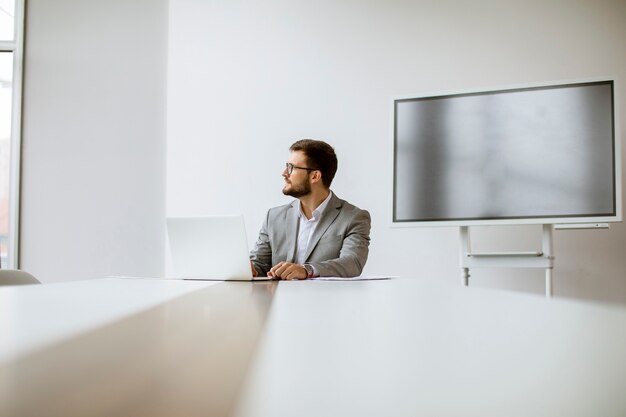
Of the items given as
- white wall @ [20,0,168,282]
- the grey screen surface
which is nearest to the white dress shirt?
the grey screen surface

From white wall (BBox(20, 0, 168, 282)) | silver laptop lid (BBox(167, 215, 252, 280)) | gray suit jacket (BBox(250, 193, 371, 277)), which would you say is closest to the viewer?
silver laptop lid (BBox(167, 215, 252, 280))

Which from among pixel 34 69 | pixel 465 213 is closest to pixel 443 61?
pixel 465 213

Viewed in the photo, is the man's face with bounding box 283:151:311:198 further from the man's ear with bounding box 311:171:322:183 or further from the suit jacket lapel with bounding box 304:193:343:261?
the suit jacket lapel with bounding box 304:193:343:261

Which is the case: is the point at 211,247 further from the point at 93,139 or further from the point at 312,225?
the point at 93,139

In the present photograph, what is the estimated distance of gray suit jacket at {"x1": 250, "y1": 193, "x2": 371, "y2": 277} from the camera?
2.91 m

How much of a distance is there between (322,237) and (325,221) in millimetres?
101

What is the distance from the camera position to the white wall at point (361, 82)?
4113 millimetres

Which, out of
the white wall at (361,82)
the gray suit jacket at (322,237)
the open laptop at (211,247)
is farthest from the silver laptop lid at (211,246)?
the white wall at (361,82)

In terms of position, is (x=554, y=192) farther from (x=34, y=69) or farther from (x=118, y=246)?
(x=34, y=69)

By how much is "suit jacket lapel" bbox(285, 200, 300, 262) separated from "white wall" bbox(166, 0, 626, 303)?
1154mm

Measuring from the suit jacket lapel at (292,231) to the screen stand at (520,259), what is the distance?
3.54 ft

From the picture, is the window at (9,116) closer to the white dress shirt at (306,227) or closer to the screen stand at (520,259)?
the white dress shirt at (306,227)

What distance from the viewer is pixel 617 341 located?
0.32 m

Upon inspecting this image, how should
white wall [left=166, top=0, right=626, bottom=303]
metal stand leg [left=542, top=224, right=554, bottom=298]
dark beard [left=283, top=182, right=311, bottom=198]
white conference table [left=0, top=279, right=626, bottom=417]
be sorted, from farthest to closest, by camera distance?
1. white wall [left=166, top=0, right=626, bottom=303]
2. metal stand leg [left=542, top=224, right=554, bottom=298]
3. dark beard [left=283, top=182, right=311, bottom=198]
4. white conference table [left=0, top=279, right=626, bottom=417]
